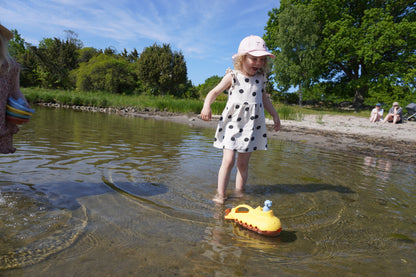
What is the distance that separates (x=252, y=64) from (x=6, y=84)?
207 cm

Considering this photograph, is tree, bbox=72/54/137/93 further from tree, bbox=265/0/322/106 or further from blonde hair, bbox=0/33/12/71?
blonde hair, bbox=0/33/12/71

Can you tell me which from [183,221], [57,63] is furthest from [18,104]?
[57,63]

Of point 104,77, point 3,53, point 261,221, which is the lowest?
point 261,221

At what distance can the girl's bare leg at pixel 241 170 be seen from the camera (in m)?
2.87

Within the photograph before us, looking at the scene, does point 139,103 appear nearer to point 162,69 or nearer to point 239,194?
point 162,69

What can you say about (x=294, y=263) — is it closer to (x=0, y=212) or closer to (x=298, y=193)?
(x=298, y=193)

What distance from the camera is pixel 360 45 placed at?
2348cm

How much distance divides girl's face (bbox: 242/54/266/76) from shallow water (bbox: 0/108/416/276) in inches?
51.4

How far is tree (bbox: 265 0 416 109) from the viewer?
74.4ft

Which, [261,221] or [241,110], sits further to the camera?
[241,110]

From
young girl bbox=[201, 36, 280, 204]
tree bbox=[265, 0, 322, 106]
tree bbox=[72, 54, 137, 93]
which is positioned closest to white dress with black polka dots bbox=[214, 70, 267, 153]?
young girl bbox=[201, 36, 280, 204]

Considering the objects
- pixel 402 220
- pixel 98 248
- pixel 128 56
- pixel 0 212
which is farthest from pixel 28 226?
pixel 128 56

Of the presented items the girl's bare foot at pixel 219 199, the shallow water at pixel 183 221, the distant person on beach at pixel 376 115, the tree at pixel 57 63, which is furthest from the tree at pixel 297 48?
the tree at pixel 57 63

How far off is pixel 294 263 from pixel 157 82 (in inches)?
1402
